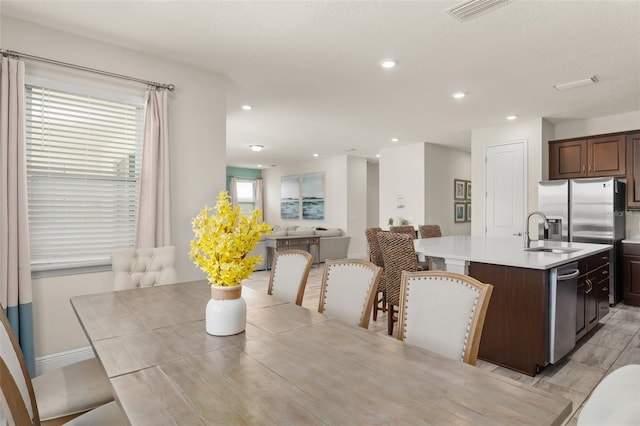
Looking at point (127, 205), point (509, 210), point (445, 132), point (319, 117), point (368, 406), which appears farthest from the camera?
point (445, 132)

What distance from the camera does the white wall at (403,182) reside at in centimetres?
744

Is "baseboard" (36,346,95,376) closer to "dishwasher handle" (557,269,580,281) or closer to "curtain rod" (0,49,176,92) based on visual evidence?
"curtain rod" (0,49,176,92)

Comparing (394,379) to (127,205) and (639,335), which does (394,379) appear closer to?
(127,205)

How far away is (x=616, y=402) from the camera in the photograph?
509 mm

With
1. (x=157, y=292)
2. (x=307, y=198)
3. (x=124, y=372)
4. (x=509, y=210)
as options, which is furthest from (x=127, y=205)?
(x=307, y=198)

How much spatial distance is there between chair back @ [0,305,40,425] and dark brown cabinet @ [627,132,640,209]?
6.46 metres

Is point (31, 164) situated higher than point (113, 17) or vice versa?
point (113, 17)

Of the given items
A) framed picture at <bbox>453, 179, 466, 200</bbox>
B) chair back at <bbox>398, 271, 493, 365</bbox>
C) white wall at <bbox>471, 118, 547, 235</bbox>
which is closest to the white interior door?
white wall at <bbox>471, 118, 547, 235</bbox>

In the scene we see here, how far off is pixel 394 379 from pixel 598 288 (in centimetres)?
359

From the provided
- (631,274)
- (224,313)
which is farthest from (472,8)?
(631,274)

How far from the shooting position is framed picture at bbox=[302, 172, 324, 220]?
971cm

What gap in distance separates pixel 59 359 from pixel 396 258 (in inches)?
112

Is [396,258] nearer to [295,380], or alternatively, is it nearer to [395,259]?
[395,259]

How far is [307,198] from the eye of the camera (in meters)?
10.1
